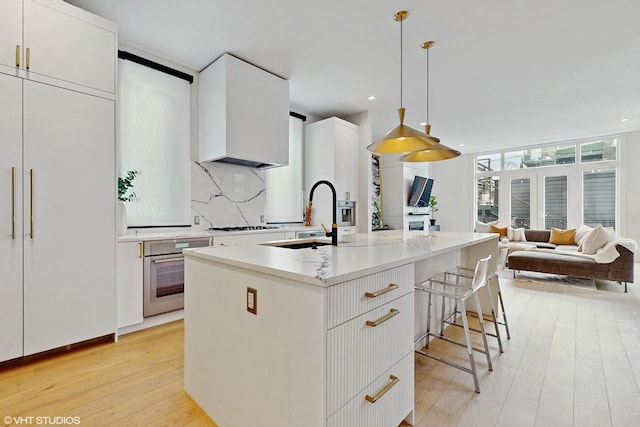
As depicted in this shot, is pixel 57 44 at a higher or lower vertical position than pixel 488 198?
higher

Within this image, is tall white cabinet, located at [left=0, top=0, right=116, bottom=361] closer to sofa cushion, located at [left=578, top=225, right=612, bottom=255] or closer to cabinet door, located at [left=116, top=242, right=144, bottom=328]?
cabinet door, located at [left=116, top=242, right=144, bottom=328]

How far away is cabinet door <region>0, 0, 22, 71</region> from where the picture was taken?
1.92 m

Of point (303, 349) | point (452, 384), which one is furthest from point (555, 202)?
point (303, 349)

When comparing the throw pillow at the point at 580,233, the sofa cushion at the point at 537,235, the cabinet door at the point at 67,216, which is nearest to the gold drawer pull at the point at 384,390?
the cabinet door at the point at 67,216

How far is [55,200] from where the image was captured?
83.6 inches

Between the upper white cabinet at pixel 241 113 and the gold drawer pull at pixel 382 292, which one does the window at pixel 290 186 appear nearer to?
the upper white cabinet at pixel 241 113

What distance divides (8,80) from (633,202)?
9.48m

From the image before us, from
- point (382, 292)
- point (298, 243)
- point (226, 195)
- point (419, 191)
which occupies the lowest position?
point (382, 292)

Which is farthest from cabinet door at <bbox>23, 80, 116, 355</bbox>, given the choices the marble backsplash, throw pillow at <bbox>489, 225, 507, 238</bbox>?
throw pillow at <bbox>489, 225, 507, 238</bbox>

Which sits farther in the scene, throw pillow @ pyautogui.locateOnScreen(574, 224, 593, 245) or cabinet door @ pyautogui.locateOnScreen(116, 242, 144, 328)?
throw pillow @ pyautogui.locateOnScreen(574, 224, 593, 245)

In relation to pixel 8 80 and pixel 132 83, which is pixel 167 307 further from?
pixel 132 83

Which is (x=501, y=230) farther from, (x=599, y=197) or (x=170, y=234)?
(x=170, y=234)

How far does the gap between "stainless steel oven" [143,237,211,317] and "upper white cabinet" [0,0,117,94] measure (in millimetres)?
1355

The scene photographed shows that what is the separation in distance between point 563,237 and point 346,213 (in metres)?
4.74
